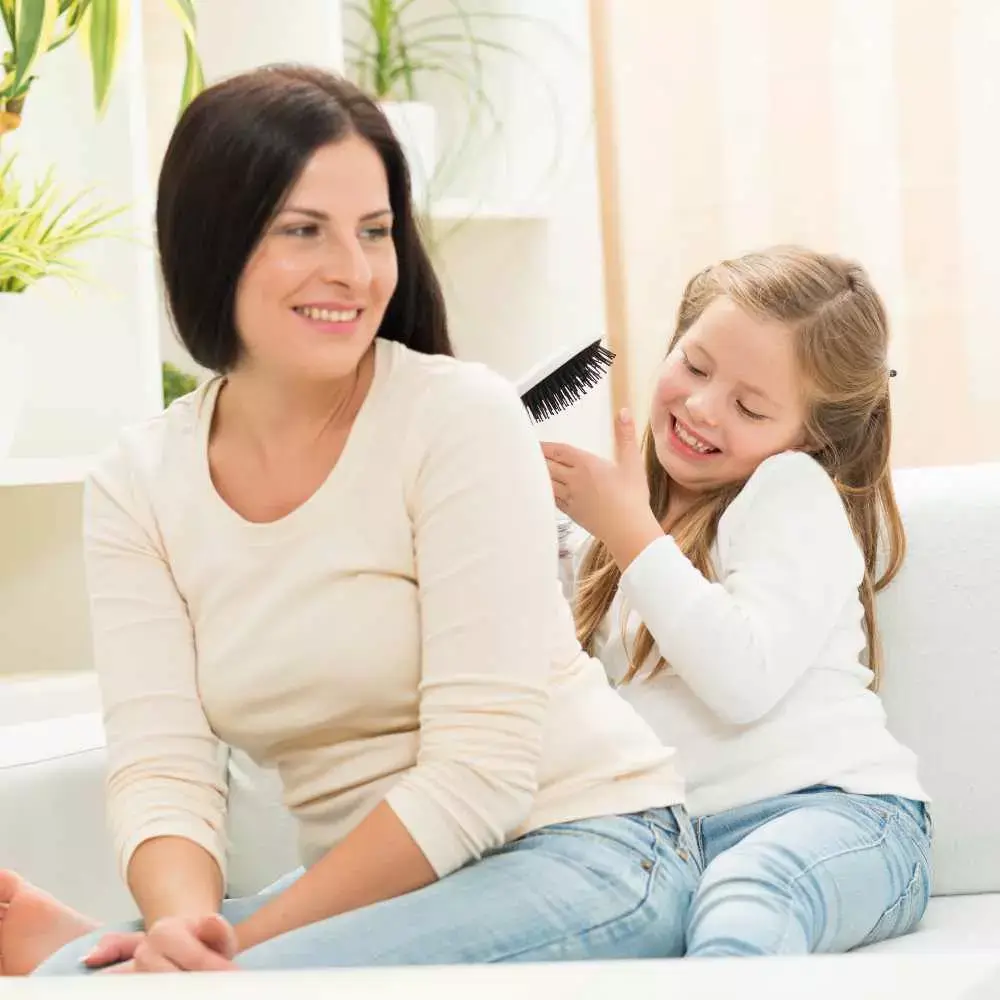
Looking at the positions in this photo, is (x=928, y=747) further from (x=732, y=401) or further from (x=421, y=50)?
(x=421, y=50)

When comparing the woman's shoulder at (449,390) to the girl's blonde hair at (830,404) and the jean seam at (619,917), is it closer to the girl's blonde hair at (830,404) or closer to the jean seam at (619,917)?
the jean seam at (619,917)

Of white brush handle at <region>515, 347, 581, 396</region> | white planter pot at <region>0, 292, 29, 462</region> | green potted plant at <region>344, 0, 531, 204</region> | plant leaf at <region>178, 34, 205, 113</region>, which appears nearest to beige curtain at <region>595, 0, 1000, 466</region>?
green potted plant at <region>344, 0, 531, 204</region>

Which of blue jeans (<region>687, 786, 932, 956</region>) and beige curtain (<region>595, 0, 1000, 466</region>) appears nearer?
blue jeans (<region>687, 786, 932, 956</region>)

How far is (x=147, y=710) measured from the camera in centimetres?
100

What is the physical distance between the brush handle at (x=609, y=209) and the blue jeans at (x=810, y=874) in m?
1.15

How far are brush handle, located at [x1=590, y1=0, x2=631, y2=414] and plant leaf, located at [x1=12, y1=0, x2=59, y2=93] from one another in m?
0.93

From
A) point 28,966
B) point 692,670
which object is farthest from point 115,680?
point 692,670

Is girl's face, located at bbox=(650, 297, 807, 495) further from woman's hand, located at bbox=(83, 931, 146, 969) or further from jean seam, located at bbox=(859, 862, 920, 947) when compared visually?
woman's hand, located at bbox=(83, 931, 146, 969)

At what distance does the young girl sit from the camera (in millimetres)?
1152

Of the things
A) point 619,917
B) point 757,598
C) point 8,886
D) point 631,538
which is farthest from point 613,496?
point 8,886

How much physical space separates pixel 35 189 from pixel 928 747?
45.4 inches

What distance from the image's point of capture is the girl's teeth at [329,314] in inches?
38.1

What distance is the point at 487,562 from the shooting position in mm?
924

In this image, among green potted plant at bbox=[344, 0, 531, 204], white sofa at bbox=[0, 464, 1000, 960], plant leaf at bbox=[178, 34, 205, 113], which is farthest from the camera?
green potted plant at bbox=[344, 0, 531, 204]
